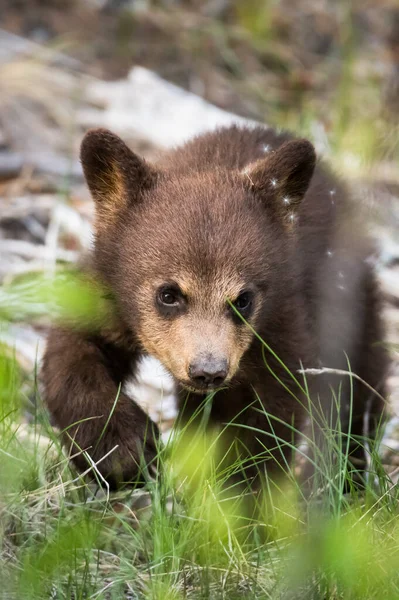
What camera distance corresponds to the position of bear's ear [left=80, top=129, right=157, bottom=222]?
4723 mm

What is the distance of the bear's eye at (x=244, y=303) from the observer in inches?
182

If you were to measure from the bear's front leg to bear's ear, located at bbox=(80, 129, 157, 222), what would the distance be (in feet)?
2.07

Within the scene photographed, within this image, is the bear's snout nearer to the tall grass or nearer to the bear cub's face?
the bear cub's face

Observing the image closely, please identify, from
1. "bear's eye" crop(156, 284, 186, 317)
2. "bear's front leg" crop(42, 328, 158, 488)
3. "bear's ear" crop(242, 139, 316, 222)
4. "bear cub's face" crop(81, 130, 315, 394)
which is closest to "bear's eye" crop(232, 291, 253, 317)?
"bear cub's face" crop(81, 130, 315, 394)

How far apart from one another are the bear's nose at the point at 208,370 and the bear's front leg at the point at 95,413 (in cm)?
50

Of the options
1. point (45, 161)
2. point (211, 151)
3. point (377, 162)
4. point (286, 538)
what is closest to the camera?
point (286, 538)

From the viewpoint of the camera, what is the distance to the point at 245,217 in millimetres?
4738

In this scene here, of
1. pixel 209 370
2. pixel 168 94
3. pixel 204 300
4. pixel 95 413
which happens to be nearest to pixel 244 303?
pixel 204 300

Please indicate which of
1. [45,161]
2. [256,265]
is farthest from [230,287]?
[45,161]

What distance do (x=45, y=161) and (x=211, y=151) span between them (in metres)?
3.43

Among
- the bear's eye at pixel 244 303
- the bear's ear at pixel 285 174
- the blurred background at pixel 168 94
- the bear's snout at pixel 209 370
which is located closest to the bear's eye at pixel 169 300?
the bear's eye at pixel 244 303

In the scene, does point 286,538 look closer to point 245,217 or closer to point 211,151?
point 245,217

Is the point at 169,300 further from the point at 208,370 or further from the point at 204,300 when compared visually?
the point at 208,370

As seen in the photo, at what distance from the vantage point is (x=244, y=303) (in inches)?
184
